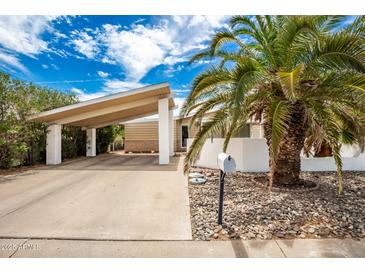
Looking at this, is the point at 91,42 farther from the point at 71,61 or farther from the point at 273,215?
the point at 273,215

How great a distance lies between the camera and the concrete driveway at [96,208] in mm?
3293

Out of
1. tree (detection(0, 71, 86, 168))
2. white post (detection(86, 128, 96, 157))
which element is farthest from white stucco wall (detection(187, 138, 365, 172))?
white post (detection(86, 128, 96, 157))

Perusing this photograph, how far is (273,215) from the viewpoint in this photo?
3.78 metres

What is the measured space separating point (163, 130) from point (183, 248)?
23.8 feet

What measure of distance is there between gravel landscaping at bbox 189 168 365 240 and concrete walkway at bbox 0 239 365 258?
0.62 ft

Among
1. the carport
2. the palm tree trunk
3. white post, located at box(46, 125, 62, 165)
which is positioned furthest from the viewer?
white post, located at box(46, 125, 62, 165)

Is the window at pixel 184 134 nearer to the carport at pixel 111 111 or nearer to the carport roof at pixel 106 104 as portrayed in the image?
the carport at pixel 111 111

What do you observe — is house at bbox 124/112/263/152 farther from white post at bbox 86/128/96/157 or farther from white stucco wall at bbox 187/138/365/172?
white stucco wall at bbox 187/138/365/172

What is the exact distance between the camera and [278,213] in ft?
12.6

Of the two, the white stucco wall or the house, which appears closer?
the white stucco wall

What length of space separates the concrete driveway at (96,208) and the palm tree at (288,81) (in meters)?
1.22

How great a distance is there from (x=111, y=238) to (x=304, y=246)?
2775mm

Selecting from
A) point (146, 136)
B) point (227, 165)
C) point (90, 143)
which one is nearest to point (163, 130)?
point (227, 165)

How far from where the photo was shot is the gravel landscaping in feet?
10.7
